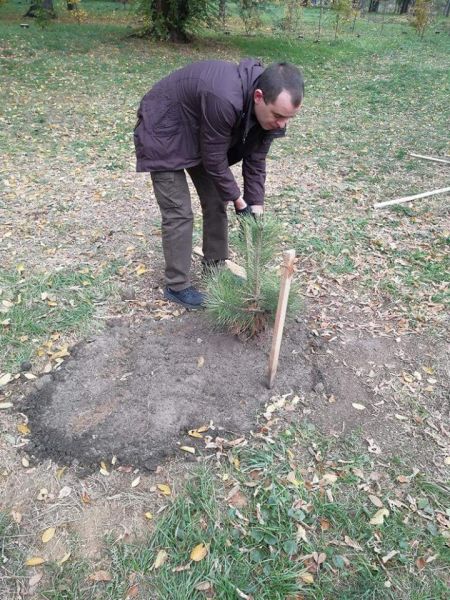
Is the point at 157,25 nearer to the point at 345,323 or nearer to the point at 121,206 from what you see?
the point at 121,206

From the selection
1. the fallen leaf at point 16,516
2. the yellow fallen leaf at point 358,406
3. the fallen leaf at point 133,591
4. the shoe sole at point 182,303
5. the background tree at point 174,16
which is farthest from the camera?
the background tree at point 174,16

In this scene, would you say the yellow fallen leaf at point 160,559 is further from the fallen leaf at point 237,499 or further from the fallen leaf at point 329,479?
the fallen leaf at point 329,479

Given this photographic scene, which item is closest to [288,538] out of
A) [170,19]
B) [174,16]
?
[174,16]

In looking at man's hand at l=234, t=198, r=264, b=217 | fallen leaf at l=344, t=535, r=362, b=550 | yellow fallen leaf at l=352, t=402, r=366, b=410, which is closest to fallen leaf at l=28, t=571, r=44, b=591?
fallen leaf at l=344, t=535, r=362, b=550

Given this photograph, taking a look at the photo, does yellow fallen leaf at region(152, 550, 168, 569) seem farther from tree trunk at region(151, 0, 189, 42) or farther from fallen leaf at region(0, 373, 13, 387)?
tree trunk at region(151, 0, 189, 42)

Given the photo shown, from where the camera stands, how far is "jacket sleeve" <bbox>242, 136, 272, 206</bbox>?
2.57 metres

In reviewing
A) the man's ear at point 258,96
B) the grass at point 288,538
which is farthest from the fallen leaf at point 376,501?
the man's ear at point 258,96

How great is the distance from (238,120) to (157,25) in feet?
38.0

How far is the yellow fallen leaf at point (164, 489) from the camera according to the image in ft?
6.57

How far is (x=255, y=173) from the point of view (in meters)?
2.62

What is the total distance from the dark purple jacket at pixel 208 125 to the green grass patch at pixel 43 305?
1004mm

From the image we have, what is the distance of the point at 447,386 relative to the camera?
2.54 metres

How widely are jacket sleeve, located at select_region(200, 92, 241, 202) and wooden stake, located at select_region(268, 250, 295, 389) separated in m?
0.58

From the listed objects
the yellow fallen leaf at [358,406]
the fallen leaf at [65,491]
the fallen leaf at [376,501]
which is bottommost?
the fallen leaf at [65,491]
